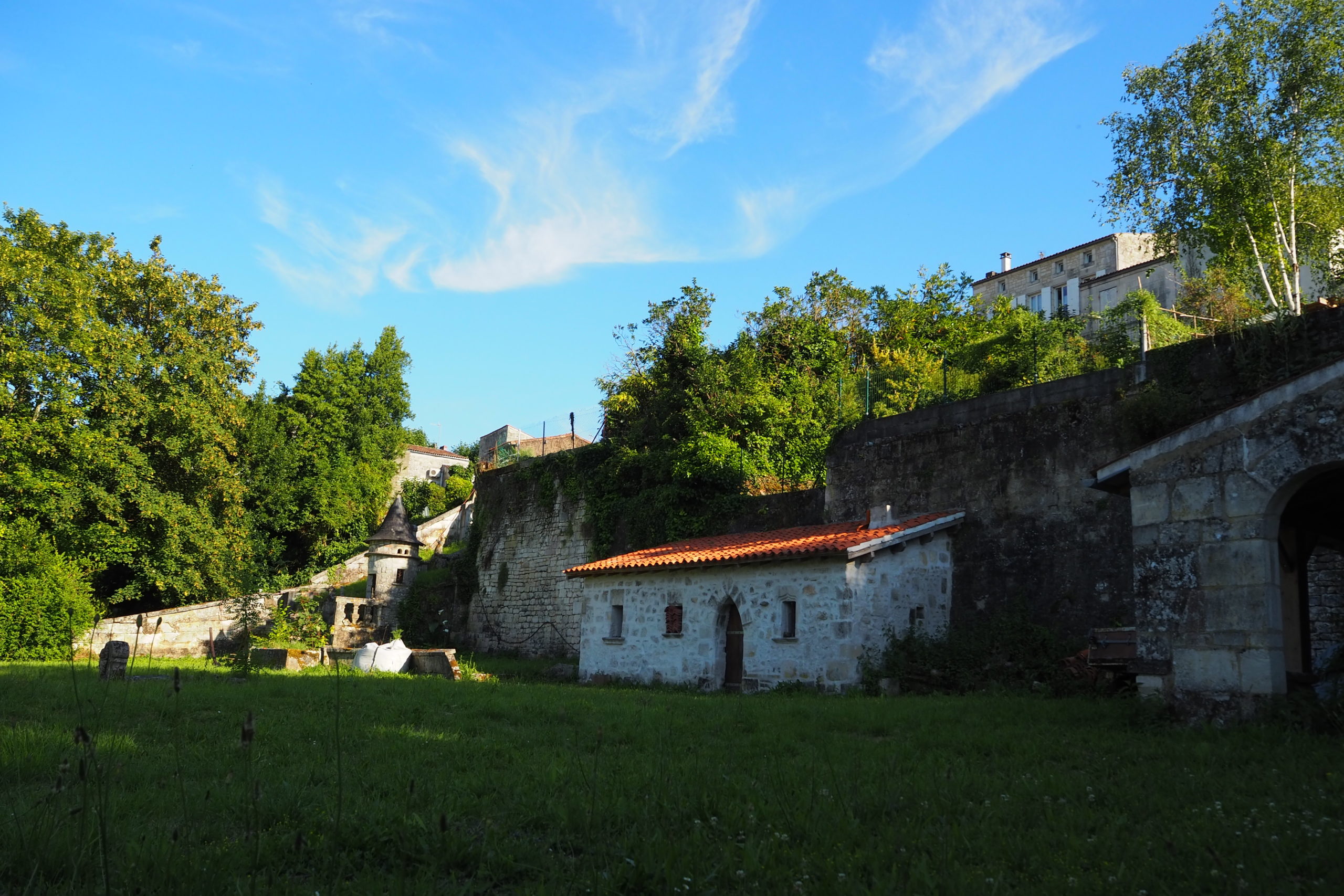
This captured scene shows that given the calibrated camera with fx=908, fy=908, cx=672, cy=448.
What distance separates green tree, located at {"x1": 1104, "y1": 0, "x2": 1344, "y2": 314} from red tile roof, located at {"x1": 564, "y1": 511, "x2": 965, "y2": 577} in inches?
353

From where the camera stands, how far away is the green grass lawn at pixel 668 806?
439 cm

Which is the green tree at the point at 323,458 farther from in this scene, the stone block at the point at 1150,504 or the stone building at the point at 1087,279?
the stone block at the point at 1150,504

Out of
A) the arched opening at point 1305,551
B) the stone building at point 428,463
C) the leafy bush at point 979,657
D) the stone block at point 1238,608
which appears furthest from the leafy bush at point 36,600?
the arched opening at point 1305,551

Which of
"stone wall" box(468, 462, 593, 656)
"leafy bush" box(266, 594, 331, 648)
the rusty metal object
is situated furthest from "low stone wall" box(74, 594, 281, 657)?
the rusty metal object

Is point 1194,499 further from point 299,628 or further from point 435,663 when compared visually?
point 299,628

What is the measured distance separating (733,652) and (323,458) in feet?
93.2

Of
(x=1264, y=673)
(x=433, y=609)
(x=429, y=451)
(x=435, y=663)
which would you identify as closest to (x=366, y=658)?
(x=435, y=663)

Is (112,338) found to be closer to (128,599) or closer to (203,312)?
(203,312)

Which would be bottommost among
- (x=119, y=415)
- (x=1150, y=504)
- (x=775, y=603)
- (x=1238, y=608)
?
(x=775, y=603)

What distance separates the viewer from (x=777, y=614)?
632 inches

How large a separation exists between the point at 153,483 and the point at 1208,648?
30.5m

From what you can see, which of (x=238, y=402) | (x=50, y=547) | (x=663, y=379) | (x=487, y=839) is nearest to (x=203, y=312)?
(x=238, y=402)

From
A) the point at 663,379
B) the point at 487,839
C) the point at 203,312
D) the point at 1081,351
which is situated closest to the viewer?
the point at 487,839

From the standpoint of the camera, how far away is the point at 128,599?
101 feet
